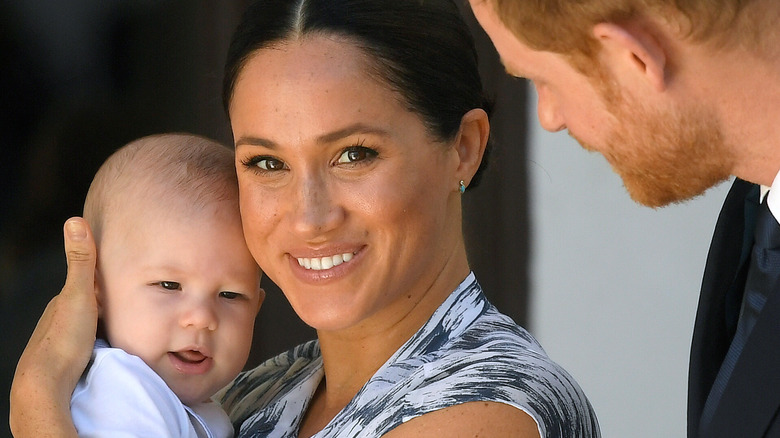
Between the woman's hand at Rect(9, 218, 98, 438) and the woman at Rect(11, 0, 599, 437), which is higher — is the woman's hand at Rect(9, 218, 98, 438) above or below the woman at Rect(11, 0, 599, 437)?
below

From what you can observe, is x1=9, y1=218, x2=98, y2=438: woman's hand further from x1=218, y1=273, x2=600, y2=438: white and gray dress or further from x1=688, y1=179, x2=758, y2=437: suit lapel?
x1=688, y1=179, x2=758, y2=437: suit lapel

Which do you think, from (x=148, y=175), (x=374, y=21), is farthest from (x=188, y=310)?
(x=374, y=21)

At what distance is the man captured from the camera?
55.9 inches

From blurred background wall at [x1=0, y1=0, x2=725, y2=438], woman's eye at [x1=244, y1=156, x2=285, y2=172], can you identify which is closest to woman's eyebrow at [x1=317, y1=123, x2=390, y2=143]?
woman's eye at [x1=244, y1=156, x2=285, y2=172]

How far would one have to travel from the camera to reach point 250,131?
1.93m

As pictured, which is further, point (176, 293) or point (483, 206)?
point (483, 206)

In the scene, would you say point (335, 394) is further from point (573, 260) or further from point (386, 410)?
point (573, 260)

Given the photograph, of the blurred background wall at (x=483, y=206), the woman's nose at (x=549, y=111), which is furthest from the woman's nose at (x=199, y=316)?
the blurred background wall at (x=483, y=206)

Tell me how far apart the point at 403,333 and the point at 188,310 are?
0.41m

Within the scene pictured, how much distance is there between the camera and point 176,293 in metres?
2.01

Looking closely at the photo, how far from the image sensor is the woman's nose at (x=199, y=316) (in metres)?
1.98

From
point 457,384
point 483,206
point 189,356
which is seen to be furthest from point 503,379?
point 483,206

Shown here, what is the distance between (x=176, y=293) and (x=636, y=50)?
3.28ft

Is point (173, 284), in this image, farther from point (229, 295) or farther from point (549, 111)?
point (549, 111)
